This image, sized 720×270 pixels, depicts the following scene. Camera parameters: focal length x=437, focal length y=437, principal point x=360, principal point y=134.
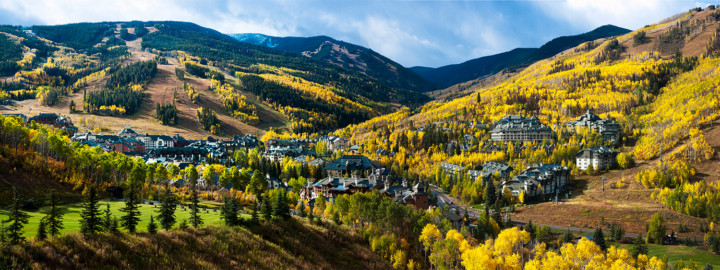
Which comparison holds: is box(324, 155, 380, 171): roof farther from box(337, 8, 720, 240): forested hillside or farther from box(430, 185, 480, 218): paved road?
box(430, 185, 480, 218): paved road

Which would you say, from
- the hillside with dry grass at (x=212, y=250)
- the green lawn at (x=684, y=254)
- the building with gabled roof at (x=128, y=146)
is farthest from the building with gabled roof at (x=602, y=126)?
the building with gabled roof at (x=128, y=146)

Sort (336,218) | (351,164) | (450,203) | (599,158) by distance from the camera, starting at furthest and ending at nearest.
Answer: (351,164), (599,158), (450,203), (336,218)

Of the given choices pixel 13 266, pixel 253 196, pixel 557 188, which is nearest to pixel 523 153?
pixel 557 188

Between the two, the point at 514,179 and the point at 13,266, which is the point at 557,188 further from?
the point at 13,266

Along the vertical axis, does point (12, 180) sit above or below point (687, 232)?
above

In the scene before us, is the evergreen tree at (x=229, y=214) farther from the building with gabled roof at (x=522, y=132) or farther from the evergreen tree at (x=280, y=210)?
the building with gabled roof at (x=522, y=132)

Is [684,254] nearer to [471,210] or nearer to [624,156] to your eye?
[471,210]

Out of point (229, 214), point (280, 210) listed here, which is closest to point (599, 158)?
point (280, 210)

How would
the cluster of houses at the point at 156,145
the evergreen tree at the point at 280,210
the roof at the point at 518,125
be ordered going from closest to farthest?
the evergreen tree at the point at 280,210
the cluster of houses at the point at 156,145
the roof at the point at 518,125
